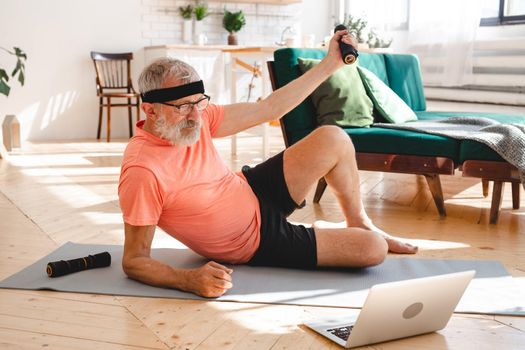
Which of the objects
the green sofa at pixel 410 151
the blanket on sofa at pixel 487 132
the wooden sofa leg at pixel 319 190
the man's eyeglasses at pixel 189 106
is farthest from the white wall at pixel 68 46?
the man's eyeglasses at pixel 189 106

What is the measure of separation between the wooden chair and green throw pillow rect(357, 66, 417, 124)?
349cm

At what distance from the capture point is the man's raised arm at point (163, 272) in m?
2.23

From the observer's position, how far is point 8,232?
3203 mm

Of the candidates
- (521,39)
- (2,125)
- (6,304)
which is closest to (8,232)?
(6,304)

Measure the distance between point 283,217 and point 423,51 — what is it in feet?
14.6

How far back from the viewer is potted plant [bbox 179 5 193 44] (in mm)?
7578

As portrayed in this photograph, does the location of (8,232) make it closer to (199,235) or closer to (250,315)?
(199,235)

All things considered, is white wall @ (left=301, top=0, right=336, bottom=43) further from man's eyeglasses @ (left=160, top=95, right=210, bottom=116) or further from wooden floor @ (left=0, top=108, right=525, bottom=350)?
man's eyeglasses @ (left=160, top=95, right=210, bottom=116)

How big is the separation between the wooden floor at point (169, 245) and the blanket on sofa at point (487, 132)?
36 centimetres

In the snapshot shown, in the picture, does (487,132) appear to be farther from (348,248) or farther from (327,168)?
(348,248)

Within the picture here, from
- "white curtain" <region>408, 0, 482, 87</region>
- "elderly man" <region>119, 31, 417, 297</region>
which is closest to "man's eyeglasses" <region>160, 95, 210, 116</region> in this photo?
"elderly man" <region>119, 31, 417, 297</region>

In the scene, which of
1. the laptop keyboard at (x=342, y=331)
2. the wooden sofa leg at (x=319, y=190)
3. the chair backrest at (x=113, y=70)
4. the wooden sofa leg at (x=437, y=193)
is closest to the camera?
the laptop keyboard at (x=342, y=331)

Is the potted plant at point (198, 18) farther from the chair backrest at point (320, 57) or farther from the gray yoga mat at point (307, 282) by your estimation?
the gray yoga mat at point (307, 282)

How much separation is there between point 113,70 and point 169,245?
4793mm
